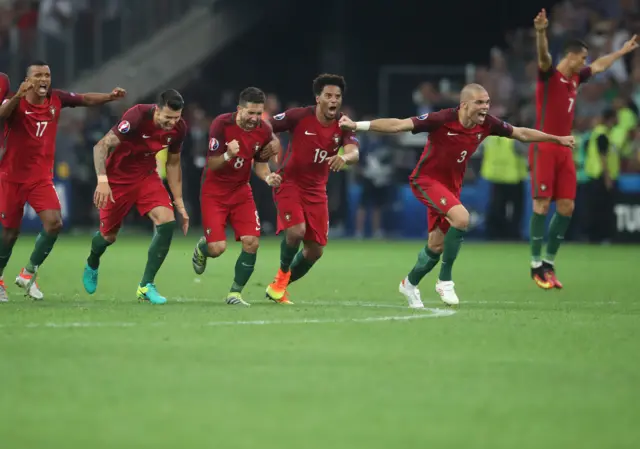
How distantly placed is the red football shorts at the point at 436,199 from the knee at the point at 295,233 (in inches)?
41.8

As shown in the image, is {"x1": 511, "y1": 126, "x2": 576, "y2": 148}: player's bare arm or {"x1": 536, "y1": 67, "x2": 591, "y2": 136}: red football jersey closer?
{"x1": 511, "y1": 126, "x2": 576, "y2": 148}: player's bare arm

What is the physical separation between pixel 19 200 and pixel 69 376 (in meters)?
5.38

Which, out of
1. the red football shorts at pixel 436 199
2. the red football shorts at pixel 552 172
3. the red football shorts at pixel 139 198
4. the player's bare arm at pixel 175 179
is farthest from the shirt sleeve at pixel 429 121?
the red football shorts at pixel 552 172

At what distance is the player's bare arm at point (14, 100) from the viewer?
11.9 meters

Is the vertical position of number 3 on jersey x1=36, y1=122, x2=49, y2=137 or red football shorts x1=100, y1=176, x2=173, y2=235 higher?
number 3 on jersey x1=36, y1=122, x2=49, y2=137

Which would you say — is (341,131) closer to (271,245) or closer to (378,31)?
(271,245)

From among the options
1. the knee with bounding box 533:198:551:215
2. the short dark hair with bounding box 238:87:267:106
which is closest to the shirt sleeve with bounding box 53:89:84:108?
the short dark hair with bounding box 238:87:267:106

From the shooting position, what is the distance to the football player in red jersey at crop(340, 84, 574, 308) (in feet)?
40.6

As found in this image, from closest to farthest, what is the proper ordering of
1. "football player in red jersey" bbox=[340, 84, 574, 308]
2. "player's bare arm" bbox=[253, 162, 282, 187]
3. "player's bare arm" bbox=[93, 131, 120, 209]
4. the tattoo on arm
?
"player's bare arm" bbox=[93, 131, 120, 209] → the tattoo on arm → "player's bare arm" bbox=[253, 162, 282, 187] → "football player in red jersey" bbox=[340, 84, 574, 308]

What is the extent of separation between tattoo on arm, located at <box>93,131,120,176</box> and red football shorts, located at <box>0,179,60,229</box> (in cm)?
73

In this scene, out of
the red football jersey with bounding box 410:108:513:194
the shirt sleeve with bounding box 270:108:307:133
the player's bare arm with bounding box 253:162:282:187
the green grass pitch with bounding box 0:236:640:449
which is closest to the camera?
the green grass pitch with bounding box 0:236:640:449

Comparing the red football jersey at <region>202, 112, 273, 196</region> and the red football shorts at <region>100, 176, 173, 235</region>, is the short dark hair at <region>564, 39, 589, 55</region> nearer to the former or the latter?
the red football jersey at <region>202, 112, 273, 196</region>

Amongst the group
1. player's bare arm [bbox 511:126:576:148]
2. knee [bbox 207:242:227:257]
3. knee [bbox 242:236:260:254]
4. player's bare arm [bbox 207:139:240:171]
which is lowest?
knee [bbox 207:242:227:257]

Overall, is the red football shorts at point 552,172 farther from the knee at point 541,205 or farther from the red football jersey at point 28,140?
the red football jersey at point 28,140
